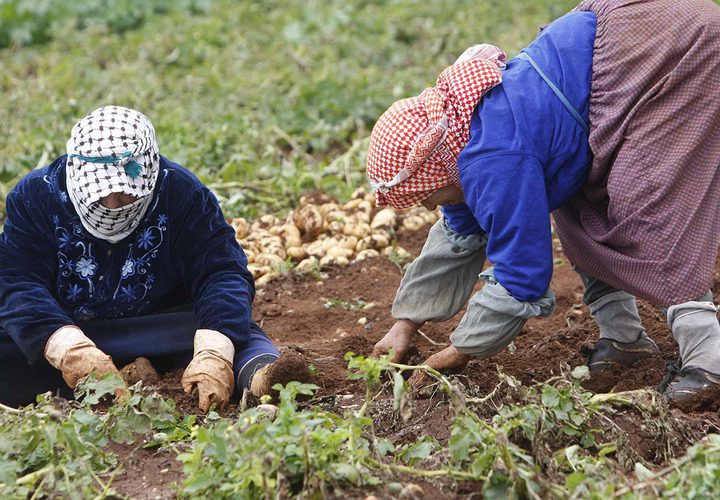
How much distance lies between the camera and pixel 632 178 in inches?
104

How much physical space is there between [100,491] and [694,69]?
5.70 feet

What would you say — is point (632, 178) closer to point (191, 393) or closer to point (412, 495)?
point (412, 495)

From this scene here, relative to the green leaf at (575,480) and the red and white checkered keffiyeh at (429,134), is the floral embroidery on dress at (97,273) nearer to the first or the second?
the red and white checkered keffiyeh at (429,134)

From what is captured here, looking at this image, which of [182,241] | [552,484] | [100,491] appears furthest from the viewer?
[182,241]

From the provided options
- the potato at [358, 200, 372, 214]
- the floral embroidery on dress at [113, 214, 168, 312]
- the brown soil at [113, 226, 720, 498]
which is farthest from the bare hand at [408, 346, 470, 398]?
the potato at [358, 200, 372, 214]

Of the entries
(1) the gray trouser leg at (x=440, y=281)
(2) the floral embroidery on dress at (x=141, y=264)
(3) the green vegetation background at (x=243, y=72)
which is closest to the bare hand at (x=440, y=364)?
(1) the gray trouser leg at (x=440, y=281)

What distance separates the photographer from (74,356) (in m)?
3.06

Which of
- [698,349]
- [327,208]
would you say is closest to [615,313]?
[698,349]

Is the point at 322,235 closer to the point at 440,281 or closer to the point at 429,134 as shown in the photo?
the point at 440,281

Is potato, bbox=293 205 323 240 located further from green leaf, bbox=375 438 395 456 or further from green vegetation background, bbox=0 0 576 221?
green leaf, bbox=375 438 395 456

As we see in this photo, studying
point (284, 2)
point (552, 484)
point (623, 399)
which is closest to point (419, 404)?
point (623, 399)

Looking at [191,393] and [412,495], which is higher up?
[412,495]

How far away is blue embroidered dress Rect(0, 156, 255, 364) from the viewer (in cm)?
313

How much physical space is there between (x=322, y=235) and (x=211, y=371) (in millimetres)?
1694
